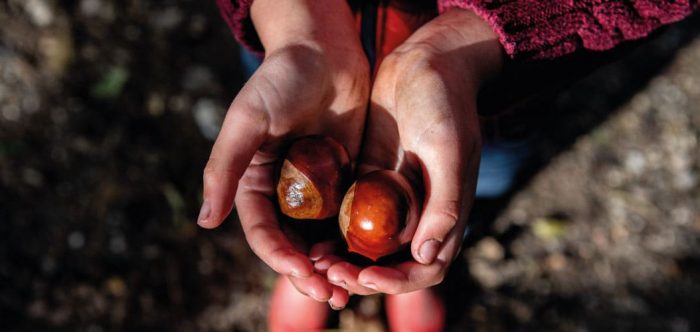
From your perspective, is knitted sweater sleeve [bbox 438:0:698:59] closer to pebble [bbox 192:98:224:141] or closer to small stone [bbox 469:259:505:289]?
small stone [bbox 469:259:505:289]

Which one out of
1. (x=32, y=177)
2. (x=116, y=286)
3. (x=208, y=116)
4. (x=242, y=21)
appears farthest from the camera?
(x=208, y=116)

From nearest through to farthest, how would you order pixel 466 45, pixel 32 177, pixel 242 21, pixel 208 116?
pixel 466 45, pixel 242 21, pixel 32 177, pixel 208 116

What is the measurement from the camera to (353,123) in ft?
6.64

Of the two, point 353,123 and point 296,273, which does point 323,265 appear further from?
point 353,123

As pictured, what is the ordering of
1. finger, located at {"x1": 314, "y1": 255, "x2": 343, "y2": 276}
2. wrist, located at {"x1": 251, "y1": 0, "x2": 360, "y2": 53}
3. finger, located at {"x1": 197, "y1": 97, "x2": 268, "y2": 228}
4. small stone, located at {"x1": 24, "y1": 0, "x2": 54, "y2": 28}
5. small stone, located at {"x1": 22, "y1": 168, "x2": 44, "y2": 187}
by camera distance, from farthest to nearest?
small stone, located at {"x1": 24, "y1": 0, "x2": 54, "y2": 28} → small stone, located at {"x1": 22, "y1": 168, "x2": 44, "y2": 187} → wrist, located at {"x1": 251, "y1": 0, "x2": 360, "y2": 53} → finger, located at {"x1": 314, "y1": 255, "x2": 343, "y2": 276} → finger, located at {"x1": 197, "y1": 97, "x2": 268, "y2": 228}

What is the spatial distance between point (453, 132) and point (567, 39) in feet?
1.48

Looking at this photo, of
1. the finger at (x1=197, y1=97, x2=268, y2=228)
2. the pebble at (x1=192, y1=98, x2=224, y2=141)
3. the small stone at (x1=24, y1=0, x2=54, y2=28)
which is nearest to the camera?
the finger at (x1=197, y1=97, x2=268, y2=228)

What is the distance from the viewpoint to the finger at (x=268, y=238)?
1592mm

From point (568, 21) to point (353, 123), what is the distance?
70cm

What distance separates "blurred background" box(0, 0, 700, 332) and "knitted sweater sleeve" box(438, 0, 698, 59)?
0.37m

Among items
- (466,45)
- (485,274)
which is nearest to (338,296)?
(466,45)

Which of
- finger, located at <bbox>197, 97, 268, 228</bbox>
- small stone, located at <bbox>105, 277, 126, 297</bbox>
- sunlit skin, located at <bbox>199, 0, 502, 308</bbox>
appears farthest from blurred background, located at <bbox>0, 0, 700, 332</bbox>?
finger, located at <bbox>197, 97, 268, 228</bbox>

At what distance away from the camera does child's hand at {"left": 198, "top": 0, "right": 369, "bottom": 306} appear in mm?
1584

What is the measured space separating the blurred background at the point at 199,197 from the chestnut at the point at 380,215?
68 cm
